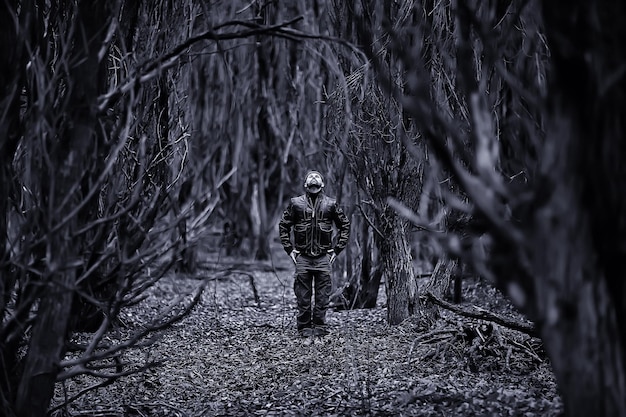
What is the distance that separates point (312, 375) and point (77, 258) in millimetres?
3579

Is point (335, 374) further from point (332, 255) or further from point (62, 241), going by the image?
point (62, 241)

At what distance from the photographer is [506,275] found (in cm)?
338

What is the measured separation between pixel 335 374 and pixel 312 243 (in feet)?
8.13

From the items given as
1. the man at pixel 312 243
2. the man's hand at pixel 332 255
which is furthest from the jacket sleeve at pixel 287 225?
the man's hand at pixel 332 255

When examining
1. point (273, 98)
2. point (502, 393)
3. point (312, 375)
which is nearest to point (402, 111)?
point (312, 375)

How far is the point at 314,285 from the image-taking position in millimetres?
10008

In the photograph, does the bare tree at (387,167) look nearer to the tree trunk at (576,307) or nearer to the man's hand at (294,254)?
the man's hand at (294,254)

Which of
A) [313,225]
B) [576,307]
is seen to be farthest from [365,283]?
[576,307]

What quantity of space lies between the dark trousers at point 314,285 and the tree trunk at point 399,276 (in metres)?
1.01

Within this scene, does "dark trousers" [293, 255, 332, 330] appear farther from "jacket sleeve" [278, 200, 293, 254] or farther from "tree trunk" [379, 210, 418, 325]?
"tree trunk" [379, 210, 418, 325]

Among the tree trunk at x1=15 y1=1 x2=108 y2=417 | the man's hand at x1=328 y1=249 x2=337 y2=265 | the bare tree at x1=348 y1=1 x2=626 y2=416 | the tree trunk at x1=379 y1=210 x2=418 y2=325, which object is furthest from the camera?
the tree trunk at x1=379 y1=210 x2=418 y2=325

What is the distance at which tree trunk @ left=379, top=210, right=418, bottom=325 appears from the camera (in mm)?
10273

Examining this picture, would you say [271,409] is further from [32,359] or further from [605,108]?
[605,108]

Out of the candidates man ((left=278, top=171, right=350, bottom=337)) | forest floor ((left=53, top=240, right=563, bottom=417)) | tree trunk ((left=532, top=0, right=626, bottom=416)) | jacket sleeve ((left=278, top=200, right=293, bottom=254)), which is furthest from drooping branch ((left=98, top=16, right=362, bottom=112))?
jacket sleeve ((left=278, top=200, right=293, bottom=254))
